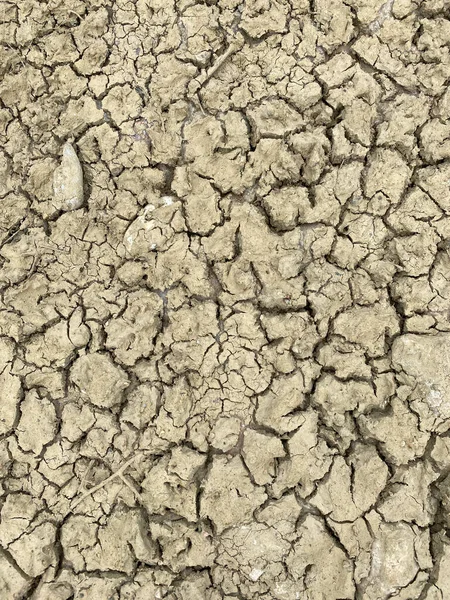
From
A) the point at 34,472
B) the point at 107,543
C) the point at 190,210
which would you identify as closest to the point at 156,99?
the point at 190,210

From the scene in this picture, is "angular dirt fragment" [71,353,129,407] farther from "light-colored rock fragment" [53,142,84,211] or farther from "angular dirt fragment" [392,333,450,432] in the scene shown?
"angular dirt fragment" [392,333,450,432]

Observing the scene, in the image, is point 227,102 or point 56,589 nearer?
point 56,589

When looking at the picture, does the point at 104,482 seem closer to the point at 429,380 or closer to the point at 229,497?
the point at 229,497

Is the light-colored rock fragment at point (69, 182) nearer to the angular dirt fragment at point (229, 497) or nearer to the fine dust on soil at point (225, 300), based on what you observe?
the fine dust on soil at point (225, 300)

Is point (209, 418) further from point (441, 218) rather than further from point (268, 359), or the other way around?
point (441, 218)

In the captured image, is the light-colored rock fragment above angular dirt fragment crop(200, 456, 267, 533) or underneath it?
above

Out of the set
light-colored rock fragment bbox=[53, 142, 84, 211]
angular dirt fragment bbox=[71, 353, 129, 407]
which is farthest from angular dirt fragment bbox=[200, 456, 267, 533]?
light-colored rock fragment bbox=[53, 142, 84, 211]

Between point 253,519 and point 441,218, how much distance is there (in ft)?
4.21

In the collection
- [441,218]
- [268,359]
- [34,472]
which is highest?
[441,218]

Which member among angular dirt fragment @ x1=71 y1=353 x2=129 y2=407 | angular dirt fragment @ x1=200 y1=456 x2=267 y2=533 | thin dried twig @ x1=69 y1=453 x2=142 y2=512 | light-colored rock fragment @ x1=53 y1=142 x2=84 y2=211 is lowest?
angular dirt fragment @ x1=200 y1=456 x2=267 y2=533

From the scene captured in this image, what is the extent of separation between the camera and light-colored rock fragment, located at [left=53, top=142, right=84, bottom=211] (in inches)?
84.6

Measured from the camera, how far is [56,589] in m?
1.98

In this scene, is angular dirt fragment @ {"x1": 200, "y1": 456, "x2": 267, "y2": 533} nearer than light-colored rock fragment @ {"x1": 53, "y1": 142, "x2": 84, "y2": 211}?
Yes

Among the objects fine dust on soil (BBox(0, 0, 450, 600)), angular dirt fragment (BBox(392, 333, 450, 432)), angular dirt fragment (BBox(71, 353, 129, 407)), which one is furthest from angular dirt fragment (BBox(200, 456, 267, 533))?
angular dirt fragment (BBox(392, 333, 450, 432))
